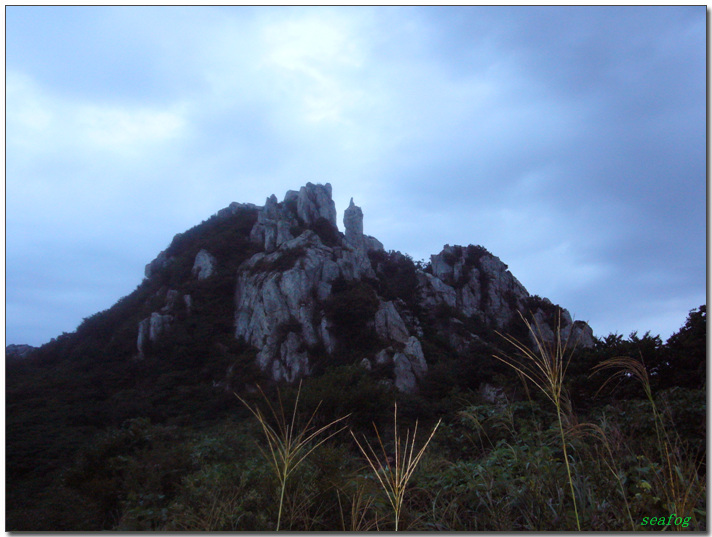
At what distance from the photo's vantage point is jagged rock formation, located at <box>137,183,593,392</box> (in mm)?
20750

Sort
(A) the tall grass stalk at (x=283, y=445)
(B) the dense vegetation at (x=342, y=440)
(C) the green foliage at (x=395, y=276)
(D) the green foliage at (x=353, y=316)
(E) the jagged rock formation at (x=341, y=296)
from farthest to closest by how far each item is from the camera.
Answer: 1. (C) the green foliage at (x=395, y=276)
2. (D) the green foliage at (x=353, y=316)
3. (E) the jagged rock formation at (x=341, y=296)
4. (B) the dense vegetation at (x=342, y=440)
5. (A) the tall grass stalk at (x=283, y=445)

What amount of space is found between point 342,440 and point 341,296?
52.3ft

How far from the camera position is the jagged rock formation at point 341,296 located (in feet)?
68.1

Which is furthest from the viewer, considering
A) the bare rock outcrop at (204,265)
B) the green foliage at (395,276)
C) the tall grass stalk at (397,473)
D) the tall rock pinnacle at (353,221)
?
the tall rock pinnacle at (353,221)

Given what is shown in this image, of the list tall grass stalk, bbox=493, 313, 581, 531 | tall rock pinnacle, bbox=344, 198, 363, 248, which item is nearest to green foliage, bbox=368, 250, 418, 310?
tall rock pinnacle, bbox=344, 198, 363, 248

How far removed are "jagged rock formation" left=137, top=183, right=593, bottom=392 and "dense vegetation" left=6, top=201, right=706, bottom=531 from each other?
2.73ft

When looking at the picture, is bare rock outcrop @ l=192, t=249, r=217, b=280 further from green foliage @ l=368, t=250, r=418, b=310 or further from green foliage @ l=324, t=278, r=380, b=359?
green foliage @ l=368, t=250, r=418, b=310

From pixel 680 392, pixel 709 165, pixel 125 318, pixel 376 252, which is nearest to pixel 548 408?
pixel 680 392

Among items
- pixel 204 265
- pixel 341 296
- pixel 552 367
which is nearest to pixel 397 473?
A: pixel 552 367

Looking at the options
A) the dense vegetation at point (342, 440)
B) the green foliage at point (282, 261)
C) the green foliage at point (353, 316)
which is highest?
the green foliage at point (282, 261)

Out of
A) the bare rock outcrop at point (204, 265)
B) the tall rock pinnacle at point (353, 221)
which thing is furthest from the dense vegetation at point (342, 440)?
the tall rock pinnacle at point (353, 221)

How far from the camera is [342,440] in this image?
7.96 metres

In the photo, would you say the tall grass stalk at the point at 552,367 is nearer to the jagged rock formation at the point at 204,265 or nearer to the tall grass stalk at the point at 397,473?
the tall grass stalk at the point at 397,473

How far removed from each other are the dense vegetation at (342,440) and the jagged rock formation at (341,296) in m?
0.83
